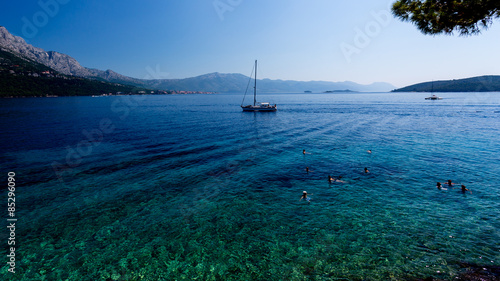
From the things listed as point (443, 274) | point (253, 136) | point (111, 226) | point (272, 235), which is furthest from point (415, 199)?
point (253, 136)

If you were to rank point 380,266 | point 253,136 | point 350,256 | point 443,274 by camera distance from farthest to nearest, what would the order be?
point 253,136 < point 350,256 < point 380,266 < point 443,274

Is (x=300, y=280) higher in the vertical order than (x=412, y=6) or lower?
lower

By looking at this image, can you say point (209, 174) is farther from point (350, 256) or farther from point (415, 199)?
point (415, 199)

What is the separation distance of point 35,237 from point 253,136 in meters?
36.1

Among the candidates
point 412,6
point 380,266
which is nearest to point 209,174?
point 380,266

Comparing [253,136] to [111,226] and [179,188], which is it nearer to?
[179,188]

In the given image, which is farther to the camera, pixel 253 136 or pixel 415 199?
pixel 253 136

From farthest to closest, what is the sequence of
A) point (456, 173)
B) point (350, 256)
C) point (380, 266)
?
point (456, 173) → point (350, 256) → point (380, 266)

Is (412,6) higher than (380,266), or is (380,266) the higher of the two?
(412,6)

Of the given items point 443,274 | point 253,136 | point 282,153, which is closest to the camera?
point 443,274

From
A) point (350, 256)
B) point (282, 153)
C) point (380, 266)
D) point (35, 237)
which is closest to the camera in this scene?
point (380, 266)

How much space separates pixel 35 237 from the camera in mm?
12969

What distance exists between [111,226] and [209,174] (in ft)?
35.0

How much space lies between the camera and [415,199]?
1725 centimetres
